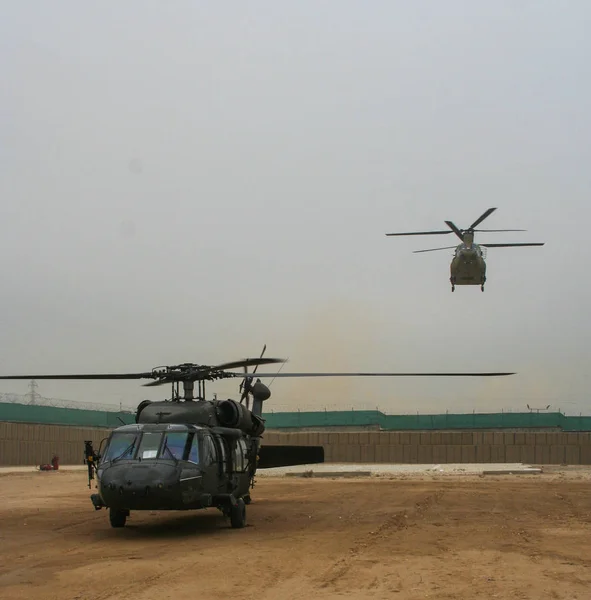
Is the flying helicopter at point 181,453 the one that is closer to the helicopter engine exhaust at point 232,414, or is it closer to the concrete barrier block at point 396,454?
the helicopter engine exhaust at point 232,414

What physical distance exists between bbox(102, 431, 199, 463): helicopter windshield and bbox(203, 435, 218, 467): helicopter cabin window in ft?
0.71

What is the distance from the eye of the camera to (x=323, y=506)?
20703 millimetres

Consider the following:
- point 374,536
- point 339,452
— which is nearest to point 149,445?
point 374,536

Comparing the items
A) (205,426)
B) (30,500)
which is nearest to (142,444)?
(205,426)

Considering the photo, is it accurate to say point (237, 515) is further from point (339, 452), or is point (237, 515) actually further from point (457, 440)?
point (339, 452)

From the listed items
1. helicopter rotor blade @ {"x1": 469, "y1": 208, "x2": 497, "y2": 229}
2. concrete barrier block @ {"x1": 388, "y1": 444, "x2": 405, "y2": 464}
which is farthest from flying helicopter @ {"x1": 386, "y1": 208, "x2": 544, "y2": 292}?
concrete barrier block @ {"x1": 388, "y1": 444, "x2": 405, "y2": 464}

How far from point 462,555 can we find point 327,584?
2918 millimetres

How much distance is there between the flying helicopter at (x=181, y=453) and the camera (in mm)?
13875

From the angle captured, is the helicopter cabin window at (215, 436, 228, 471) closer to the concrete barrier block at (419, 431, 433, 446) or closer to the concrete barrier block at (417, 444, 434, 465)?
the concrete barrier block at (417, 444, 434, 465)

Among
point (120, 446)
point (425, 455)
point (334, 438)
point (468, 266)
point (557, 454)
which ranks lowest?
point (425, 455)

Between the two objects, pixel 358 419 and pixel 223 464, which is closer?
pixel 223 464

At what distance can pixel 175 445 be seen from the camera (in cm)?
1471

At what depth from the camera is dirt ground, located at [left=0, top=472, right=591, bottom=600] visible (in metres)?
9.41

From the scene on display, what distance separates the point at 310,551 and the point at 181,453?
128 inches
